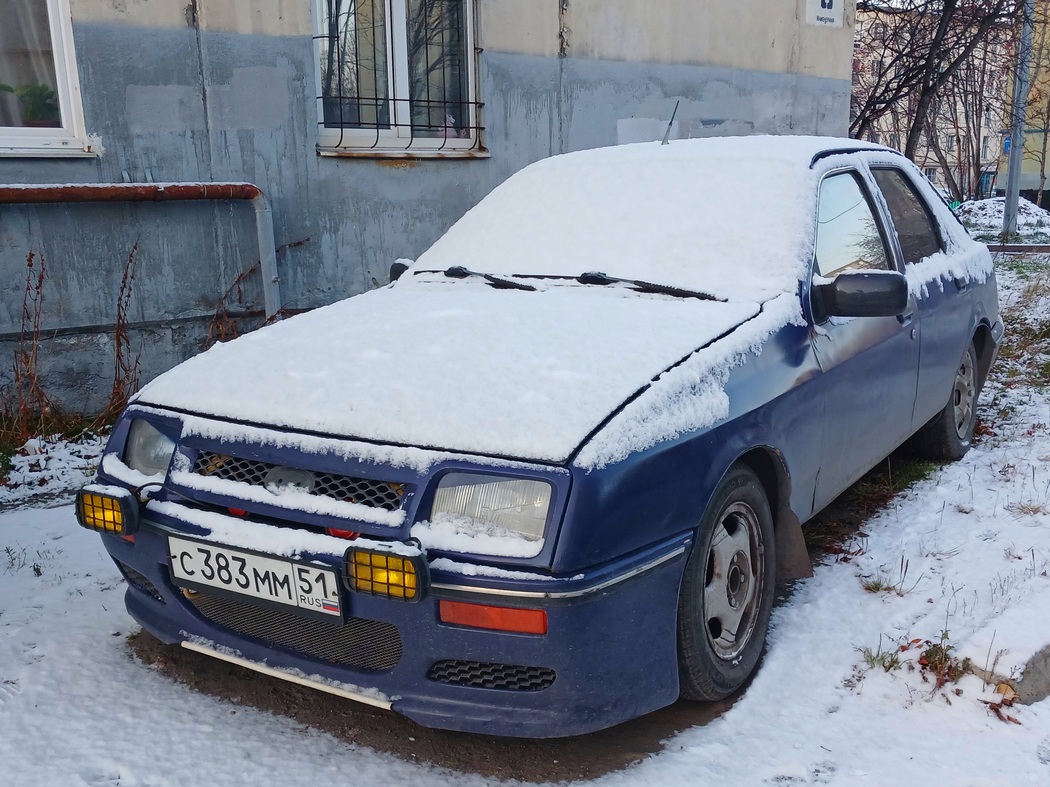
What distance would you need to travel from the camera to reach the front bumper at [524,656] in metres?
2.03

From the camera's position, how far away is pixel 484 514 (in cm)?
209

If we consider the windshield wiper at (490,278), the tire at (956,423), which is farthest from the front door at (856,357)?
the windshield wiper at (490,278)

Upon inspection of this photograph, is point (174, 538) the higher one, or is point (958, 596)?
point (174, 538)

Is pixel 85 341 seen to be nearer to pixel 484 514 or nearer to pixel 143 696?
pixel 143 696

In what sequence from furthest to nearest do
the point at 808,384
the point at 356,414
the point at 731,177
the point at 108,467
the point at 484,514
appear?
the point at 731,177 < the point at 808,384 < the point at 108,467 < the point at 356,414 < the point at 484,514

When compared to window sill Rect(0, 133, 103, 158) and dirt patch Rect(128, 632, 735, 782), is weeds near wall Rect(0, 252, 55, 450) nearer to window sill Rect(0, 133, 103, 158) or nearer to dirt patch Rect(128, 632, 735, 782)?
window sill Rect(0, 133, 103, 158)

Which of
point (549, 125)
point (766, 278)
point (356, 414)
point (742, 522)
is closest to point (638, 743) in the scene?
point (742, 522)

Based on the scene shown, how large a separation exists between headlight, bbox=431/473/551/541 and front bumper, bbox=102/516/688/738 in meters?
0.12

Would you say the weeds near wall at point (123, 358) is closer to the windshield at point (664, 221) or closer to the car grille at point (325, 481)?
the windshield at point (664, 221)

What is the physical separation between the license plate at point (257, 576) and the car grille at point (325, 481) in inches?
7.1

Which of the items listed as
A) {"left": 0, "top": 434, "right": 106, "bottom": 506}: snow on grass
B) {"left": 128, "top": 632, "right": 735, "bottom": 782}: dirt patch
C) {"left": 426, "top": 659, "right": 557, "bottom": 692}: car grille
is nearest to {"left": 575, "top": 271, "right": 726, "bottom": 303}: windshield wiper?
{"left": 128, "top": 632, "right": 735, "bottom": 782}: dirt patch

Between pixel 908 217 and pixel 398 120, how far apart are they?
13.1ft

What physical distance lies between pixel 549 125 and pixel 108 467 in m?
5.44

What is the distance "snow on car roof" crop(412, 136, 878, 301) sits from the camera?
3.06 metres
